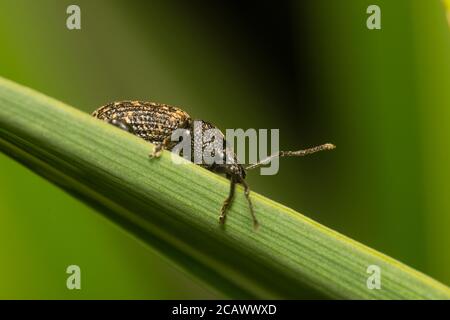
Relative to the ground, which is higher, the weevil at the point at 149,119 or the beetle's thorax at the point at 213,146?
the weevil at the point at 149,119

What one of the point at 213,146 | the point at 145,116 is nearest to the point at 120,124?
the point at 145,116

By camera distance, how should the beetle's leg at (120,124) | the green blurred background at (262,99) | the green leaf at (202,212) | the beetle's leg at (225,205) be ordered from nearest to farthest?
1. the green leaf at (202,212)
2. the beetle's leg at (225,205)
3. the green blurred background at (262,99)
4. the beetle's leg at (120,124)

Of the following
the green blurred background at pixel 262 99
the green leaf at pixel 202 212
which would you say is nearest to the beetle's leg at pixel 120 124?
the green blurred background at pixel 262 99

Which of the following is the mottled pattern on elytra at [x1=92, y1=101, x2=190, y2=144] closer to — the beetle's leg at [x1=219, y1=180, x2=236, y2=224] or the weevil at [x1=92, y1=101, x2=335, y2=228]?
the weevil at [x1=92, y1=101, x2=335, y2=228]

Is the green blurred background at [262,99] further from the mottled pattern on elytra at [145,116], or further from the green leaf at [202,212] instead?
the green leaf at [202,212]

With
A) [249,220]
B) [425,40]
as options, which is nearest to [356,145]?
[425,40]

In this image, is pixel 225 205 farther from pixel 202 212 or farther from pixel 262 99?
pixel 262 99

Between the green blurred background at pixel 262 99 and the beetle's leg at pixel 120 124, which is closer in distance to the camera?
the green blurred background at pixel 262 99
